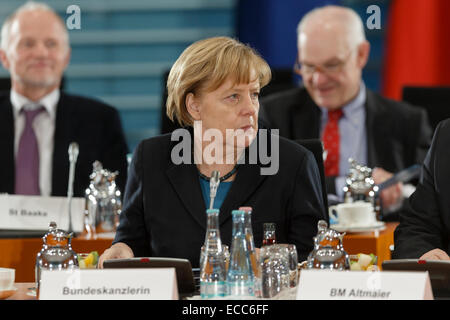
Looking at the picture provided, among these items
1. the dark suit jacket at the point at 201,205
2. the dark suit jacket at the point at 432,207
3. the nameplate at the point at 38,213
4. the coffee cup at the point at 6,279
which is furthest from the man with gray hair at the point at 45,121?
the coffee cup at the point at 6,279

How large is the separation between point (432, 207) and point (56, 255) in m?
1.07

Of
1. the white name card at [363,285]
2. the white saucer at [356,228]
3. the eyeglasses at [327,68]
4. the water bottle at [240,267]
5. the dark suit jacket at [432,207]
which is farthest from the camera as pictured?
the eyeglasses at [327,68]

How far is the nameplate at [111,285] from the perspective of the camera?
1520 mm

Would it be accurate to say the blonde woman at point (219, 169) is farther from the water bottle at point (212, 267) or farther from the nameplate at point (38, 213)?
the nameplate at point (38, 213)

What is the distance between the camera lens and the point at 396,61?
5020 mm

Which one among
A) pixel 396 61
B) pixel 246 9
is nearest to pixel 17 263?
pixel 246 9

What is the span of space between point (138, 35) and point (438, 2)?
6.24 ft

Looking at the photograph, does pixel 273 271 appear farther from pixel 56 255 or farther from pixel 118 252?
pixel 118 252

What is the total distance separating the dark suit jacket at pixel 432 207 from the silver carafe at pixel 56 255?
902 mm

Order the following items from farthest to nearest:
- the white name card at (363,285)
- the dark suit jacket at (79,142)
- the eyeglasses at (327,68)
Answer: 1. the eyeglasses at (327,68)
2. the dark suit jacket at (79,142)
3. the white name card at (363,285)

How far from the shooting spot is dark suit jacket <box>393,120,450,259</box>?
7.38 feet

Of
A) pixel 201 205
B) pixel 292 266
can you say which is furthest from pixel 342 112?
pixel 292 266

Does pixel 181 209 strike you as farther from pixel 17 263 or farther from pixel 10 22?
pixel 10 22

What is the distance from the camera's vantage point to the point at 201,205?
89.2 inches
